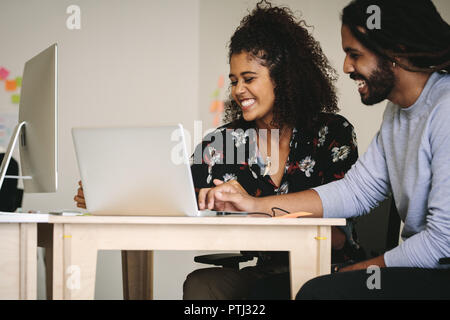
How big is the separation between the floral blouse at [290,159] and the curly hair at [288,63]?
0.42 ft

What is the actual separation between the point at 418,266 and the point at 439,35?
0.61m

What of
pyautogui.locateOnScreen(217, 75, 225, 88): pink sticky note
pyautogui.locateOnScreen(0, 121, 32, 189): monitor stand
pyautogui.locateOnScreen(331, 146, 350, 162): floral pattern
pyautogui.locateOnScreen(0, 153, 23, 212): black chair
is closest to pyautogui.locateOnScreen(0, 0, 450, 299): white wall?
pyautogui.locateOnScreen(217, 75, 225, 88): pink sticky note

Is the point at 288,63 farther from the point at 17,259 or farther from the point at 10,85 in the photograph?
the point at 10,85

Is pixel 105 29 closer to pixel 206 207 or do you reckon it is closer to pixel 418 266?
pixel 206 207

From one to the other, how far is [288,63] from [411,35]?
2.62ft

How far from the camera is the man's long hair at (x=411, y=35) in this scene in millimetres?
1433

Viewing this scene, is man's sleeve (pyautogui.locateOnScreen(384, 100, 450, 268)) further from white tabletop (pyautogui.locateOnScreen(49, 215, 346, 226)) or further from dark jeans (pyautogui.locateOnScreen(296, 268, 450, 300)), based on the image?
white tabletop (pyautogui.locateOnScreen(49, 215, 346, 226))

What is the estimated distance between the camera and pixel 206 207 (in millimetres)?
1539

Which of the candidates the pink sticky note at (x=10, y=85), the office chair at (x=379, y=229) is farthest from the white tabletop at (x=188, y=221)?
the pink sticky note at (x=10, y=85)

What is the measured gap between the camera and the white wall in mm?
→ 3734

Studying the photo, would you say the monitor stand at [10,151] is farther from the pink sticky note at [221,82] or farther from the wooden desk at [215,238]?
the pink sticky note at [221,82]

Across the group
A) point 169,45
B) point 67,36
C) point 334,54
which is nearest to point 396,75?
point 334,54

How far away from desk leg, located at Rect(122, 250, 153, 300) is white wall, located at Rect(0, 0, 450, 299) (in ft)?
4.79

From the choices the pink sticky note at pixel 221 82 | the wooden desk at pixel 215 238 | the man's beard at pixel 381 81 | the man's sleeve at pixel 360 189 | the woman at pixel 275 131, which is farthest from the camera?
the pink sticky note at pixel 221 82
